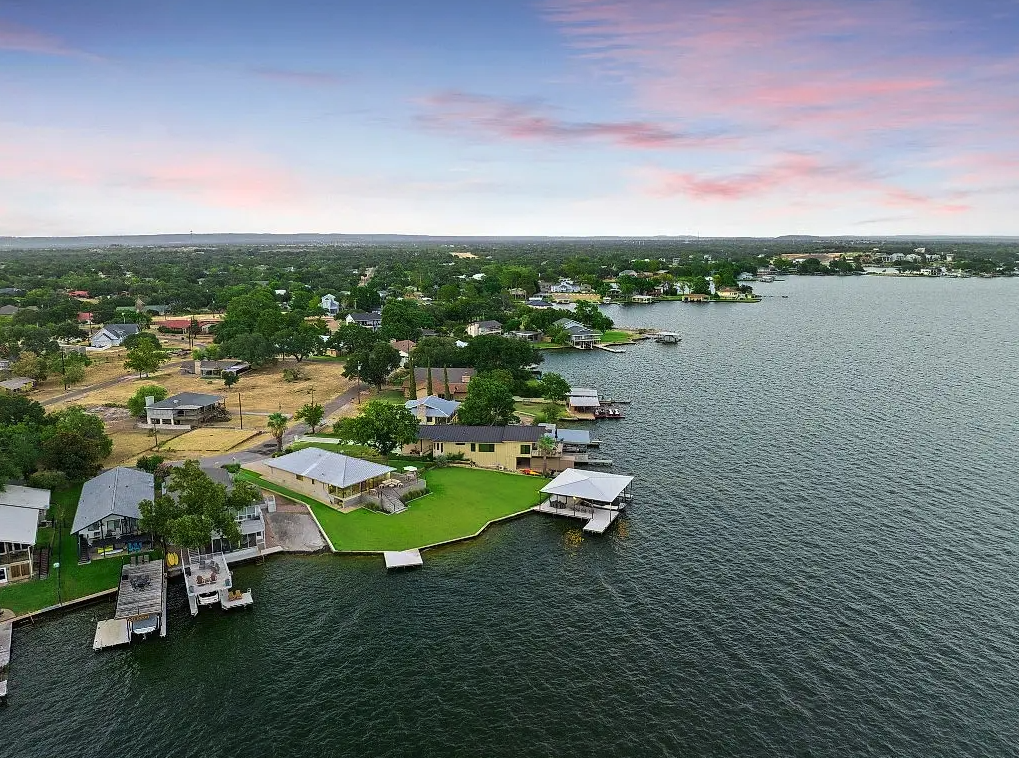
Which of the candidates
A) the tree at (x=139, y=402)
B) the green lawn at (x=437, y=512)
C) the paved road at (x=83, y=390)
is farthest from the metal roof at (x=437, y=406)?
the paved road at (x=83, y=390)

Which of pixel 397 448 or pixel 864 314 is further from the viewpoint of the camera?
pixel 864 314

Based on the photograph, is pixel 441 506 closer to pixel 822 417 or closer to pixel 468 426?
pixel 468 426

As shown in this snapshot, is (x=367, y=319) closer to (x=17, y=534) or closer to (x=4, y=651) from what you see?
(x=17, y=534)

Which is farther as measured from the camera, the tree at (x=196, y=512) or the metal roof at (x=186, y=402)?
the metal roof at (x=186, y=402)

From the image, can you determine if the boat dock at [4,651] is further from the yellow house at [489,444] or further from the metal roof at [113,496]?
the yellow house at [489,444]

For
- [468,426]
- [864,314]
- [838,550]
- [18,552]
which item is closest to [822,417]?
[838,550]

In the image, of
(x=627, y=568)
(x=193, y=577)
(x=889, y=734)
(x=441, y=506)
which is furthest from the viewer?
(x=441, y=506)
